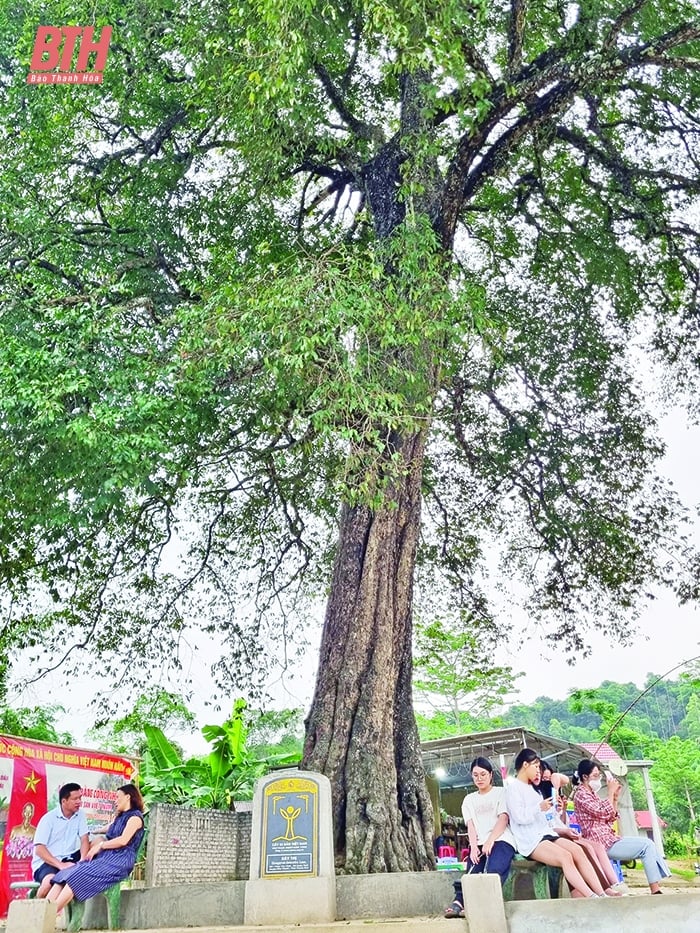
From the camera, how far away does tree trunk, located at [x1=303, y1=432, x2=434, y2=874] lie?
254 inches

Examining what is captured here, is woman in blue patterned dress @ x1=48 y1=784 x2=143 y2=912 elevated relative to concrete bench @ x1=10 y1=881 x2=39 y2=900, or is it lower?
elevated

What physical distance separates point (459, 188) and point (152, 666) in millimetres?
8078

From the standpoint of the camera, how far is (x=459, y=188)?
8938 millimetres

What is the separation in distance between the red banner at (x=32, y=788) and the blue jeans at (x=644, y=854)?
178 inches

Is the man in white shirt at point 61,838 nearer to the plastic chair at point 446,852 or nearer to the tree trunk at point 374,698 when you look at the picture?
the tree trunk at point 374,698

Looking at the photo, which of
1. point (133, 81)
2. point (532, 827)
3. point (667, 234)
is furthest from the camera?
point (667, 234)

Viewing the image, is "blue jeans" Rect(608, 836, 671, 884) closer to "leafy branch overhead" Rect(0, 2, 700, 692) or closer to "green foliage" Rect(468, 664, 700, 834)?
"leafy branch overhead" Rect(0, 2, 700, 692)

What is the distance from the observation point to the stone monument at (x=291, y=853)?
18.2 ft

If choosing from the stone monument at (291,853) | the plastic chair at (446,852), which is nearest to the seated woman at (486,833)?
the stone monument at (291,853)

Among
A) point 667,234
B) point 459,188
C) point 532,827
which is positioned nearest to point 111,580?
point 459,188

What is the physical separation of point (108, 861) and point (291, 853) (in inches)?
52.3

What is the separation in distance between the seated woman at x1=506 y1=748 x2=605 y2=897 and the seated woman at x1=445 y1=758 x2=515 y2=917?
8 cm

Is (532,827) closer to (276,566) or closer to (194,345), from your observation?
(194,345)

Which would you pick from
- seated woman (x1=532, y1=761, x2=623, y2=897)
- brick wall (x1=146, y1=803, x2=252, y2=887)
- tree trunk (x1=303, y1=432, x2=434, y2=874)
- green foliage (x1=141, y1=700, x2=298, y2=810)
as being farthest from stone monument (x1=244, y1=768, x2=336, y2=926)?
green foliage (x1=141, y1=700, x2=298, y2=810)
